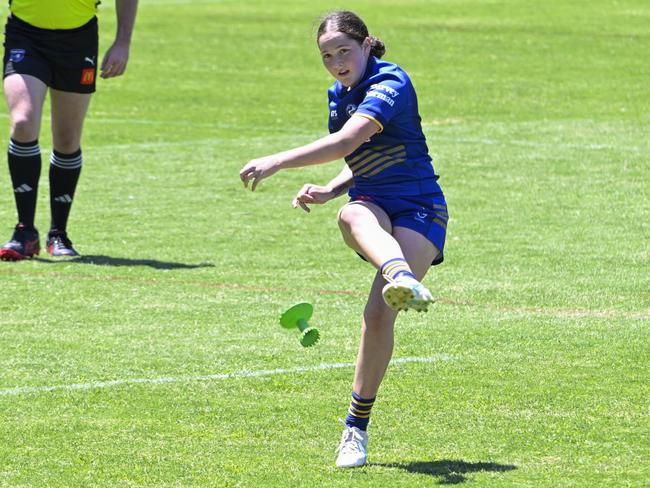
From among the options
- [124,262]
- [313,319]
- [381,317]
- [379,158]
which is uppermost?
[379,158]

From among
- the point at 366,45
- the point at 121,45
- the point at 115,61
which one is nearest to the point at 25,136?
the point at 115,61

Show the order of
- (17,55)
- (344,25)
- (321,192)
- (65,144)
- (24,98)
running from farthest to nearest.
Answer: (65,144) < (17,55) < (24,98) < (321,192) < (344,25)

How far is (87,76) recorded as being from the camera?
11.2 meters

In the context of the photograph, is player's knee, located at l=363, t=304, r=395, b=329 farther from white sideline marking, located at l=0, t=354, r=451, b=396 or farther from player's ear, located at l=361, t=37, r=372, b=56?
white sideline marking, located at l=0, t=354, r=451, b=396

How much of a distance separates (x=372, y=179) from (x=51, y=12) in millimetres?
5299

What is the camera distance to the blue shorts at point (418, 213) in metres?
6.36

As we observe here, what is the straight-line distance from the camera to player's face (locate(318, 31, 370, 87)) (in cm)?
632

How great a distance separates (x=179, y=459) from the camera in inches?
242

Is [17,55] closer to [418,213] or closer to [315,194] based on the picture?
[315,194]

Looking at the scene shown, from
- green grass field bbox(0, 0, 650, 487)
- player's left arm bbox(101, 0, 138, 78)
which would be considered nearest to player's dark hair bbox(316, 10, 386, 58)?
green grass field bbox(0, 0, 650, 487)

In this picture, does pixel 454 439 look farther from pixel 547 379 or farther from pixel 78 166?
pixel 78 166

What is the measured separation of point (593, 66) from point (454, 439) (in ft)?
64.1

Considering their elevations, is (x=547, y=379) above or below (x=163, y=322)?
above

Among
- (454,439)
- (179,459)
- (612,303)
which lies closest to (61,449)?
(179,459)
